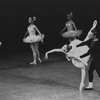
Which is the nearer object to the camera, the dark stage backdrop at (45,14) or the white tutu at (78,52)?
the white tutu at (78,52)

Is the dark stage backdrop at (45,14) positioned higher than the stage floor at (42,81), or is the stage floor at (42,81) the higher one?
the dark stage backdrop at (45,14)

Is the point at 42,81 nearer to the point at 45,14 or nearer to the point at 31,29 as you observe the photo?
the point at 31,29

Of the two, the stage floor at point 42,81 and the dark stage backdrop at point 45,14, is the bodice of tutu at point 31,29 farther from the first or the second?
the dark stage backdrop at point 45,14

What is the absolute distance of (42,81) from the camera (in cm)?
1101

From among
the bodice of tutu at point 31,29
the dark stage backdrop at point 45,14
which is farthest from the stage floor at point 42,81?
the dark stage backdrop at point 45,14

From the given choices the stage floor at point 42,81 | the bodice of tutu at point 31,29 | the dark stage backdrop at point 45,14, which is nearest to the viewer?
the stage floor at point 42,81

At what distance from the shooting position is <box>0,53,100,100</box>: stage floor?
926 cm

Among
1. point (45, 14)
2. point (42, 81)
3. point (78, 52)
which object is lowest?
point (42, 81)

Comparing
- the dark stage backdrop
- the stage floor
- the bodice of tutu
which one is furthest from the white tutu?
the dark stage backdrop

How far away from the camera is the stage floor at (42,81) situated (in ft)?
30.4

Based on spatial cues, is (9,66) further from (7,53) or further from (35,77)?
(7,53)

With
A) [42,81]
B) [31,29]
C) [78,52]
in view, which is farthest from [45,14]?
[78,52]

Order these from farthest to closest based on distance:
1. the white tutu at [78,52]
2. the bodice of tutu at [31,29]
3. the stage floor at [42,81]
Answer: the bodice of tutu at [31,29] < the white tutu at [78,52] < the stage floor at [42,81]

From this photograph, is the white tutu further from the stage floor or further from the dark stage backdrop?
the dark stage backdrop
